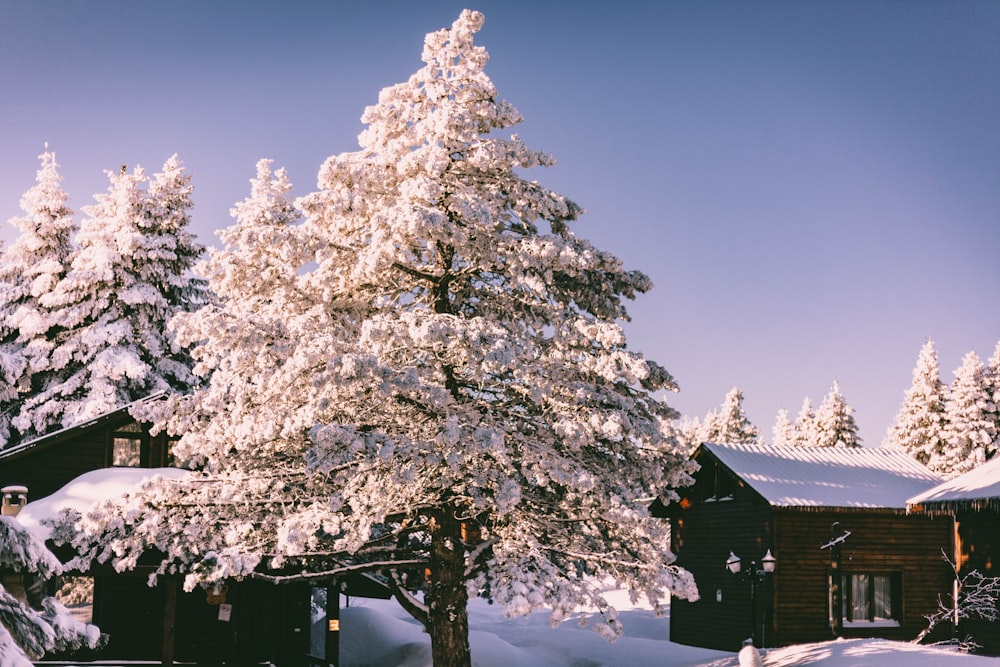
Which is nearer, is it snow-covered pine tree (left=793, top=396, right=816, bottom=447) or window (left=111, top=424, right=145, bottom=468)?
window (left=111, top=424, right=145, bottom=468)

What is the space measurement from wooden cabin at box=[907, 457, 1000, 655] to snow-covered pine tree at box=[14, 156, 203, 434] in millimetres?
23598

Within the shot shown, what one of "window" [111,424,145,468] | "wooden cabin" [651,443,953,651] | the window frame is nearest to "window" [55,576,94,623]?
"window" [111,424,145,468]

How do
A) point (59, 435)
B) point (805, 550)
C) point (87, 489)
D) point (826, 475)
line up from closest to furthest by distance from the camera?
point (87, 489), point (59, 435), point (805, 550), point (826, 475)

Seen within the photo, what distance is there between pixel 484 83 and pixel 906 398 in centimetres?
4903

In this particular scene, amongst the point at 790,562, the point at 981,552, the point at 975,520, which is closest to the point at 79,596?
the point at 790,562

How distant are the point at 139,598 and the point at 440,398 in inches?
496

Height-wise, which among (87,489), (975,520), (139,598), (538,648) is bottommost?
(538,648)

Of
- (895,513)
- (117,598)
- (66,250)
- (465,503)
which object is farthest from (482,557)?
(66,250)

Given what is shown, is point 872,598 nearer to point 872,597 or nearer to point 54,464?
point 872,597

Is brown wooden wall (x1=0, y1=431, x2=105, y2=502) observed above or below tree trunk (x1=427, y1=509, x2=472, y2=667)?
above

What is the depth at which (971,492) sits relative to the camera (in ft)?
81.8

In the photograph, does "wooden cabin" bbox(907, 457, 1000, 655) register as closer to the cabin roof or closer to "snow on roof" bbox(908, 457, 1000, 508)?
"snow on roof" bbox(908, 457, 1000, 508)

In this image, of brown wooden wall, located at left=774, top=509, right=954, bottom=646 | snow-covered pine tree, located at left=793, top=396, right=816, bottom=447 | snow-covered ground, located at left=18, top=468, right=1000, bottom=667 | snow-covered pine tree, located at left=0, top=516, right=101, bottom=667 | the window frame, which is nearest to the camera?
snow-covered pine tree, located at left=0, top=516, right=101, bottom=667

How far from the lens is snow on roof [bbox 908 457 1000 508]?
2416cm
